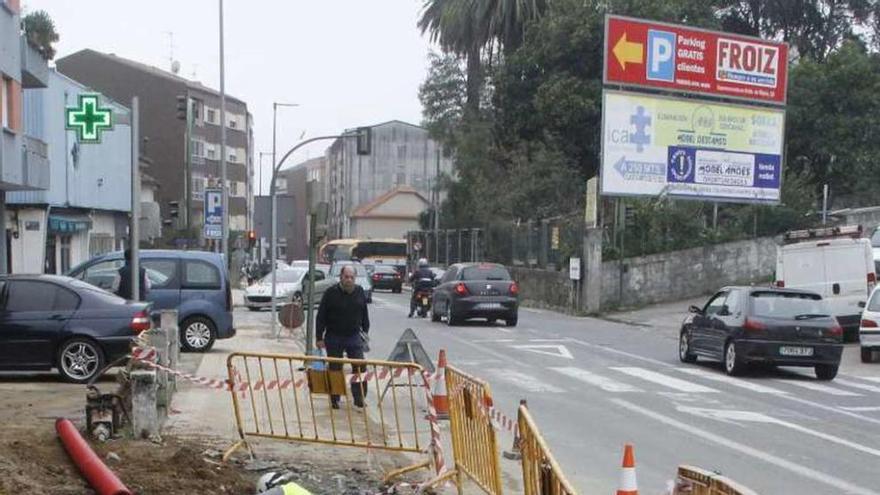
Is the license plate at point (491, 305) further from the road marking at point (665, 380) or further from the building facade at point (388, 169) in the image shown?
the building facade at point (388, 169)

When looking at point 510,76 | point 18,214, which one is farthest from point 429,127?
point 18,214

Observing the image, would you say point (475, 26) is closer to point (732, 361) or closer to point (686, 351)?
point (686, 351)

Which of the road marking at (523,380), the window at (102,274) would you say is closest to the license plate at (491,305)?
the road marking at (523,380)

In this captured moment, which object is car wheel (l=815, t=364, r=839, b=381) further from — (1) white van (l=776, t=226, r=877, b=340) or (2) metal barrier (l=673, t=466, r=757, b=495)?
(2) metal barrier (l=673, t=466, r=757, b=495)

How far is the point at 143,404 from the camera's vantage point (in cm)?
1000

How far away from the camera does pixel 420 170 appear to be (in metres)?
110

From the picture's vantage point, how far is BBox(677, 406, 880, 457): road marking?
11.4 metres

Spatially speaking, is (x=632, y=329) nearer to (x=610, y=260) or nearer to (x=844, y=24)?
(x=610, y=260)

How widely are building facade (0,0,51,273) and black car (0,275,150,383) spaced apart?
748 cm

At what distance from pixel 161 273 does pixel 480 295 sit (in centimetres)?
1030

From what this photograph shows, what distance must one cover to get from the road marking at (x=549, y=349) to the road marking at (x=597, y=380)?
97.2 inches

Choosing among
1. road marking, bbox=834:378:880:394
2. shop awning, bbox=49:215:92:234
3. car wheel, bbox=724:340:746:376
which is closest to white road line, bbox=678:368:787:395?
car wheel, bbox=724:340:746:376

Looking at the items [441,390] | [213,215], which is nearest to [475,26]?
[213,215]

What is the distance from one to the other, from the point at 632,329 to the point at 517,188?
18.9m
